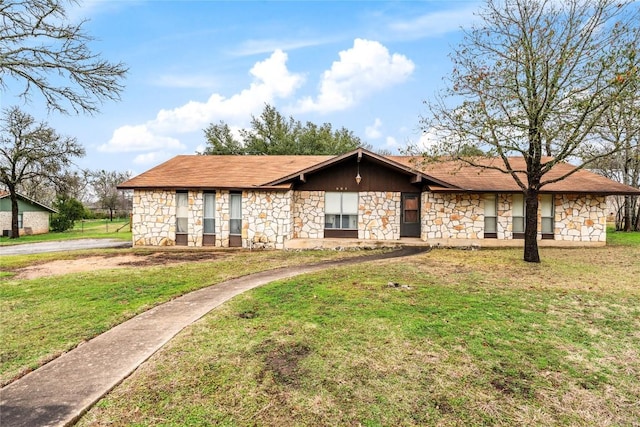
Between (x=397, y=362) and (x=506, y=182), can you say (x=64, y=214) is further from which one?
(x=397, y=362)

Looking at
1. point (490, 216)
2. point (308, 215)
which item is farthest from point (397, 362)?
point (490, 216)

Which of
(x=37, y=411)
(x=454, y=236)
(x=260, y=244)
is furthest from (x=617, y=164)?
(x=37, y=411)

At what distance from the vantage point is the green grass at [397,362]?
11.0ft

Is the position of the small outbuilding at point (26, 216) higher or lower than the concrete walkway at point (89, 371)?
higher

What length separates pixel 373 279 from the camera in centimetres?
879

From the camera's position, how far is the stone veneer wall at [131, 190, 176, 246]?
1588cm

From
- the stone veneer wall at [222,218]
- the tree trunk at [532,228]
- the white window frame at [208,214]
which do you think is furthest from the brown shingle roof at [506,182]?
the white window frame at [208,214]

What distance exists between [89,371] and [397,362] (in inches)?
144

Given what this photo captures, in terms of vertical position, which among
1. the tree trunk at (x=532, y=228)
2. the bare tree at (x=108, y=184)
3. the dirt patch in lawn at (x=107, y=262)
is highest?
the bare tree at (x=108, y=184)

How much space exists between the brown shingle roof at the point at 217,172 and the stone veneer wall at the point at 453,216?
6584mm

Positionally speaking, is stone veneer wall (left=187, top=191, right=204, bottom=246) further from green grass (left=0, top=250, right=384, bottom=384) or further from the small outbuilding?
the small outbuilding

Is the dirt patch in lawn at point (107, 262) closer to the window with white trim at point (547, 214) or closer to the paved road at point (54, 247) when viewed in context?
the paved road at point (54, 247)

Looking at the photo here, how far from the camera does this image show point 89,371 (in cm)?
399

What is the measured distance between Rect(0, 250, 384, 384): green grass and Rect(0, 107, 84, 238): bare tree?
18.3 meters
